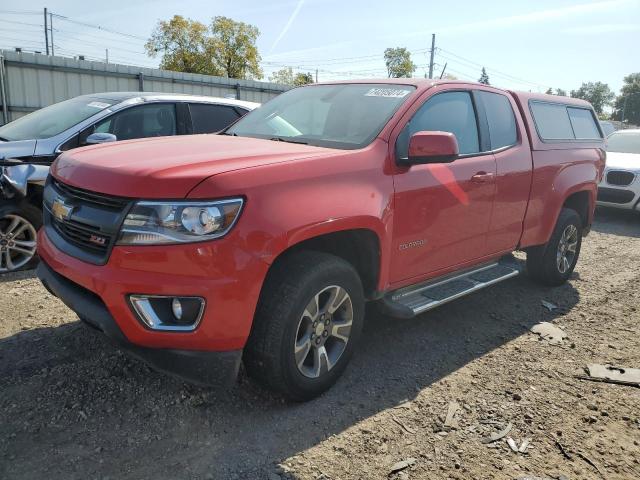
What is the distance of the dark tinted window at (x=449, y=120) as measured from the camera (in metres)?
3.45

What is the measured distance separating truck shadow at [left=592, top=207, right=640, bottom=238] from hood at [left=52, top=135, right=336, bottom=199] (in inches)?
294

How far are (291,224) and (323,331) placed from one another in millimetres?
750

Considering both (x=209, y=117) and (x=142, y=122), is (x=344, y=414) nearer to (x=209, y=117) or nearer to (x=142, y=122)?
(x=142, y=122)

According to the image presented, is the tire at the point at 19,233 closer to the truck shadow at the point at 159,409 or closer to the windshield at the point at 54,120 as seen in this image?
the windshield at the point at 54,120

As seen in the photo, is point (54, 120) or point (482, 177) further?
point (54, 120)

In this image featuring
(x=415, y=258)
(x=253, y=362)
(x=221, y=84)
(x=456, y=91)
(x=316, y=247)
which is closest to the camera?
(x=253, y=362)

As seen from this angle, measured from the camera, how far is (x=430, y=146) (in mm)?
3166

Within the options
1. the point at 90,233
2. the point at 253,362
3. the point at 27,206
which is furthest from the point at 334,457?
the point at 27,206

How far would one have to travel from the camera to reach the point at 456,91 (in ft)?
13.1

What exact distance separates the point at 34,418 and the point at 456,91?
3.53 m

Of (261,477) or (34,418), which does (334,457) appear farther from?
(34,418)

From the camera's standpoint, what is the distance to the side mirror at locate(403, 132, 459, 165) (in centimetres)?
315

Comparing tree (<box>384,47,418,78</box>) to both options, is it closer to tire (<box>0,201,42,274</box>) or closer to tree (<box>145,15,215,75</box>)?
tree (<box>145,15,215,75</box>)

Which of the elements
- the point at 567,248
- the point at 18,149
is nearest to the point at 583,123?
the point at 567,248
